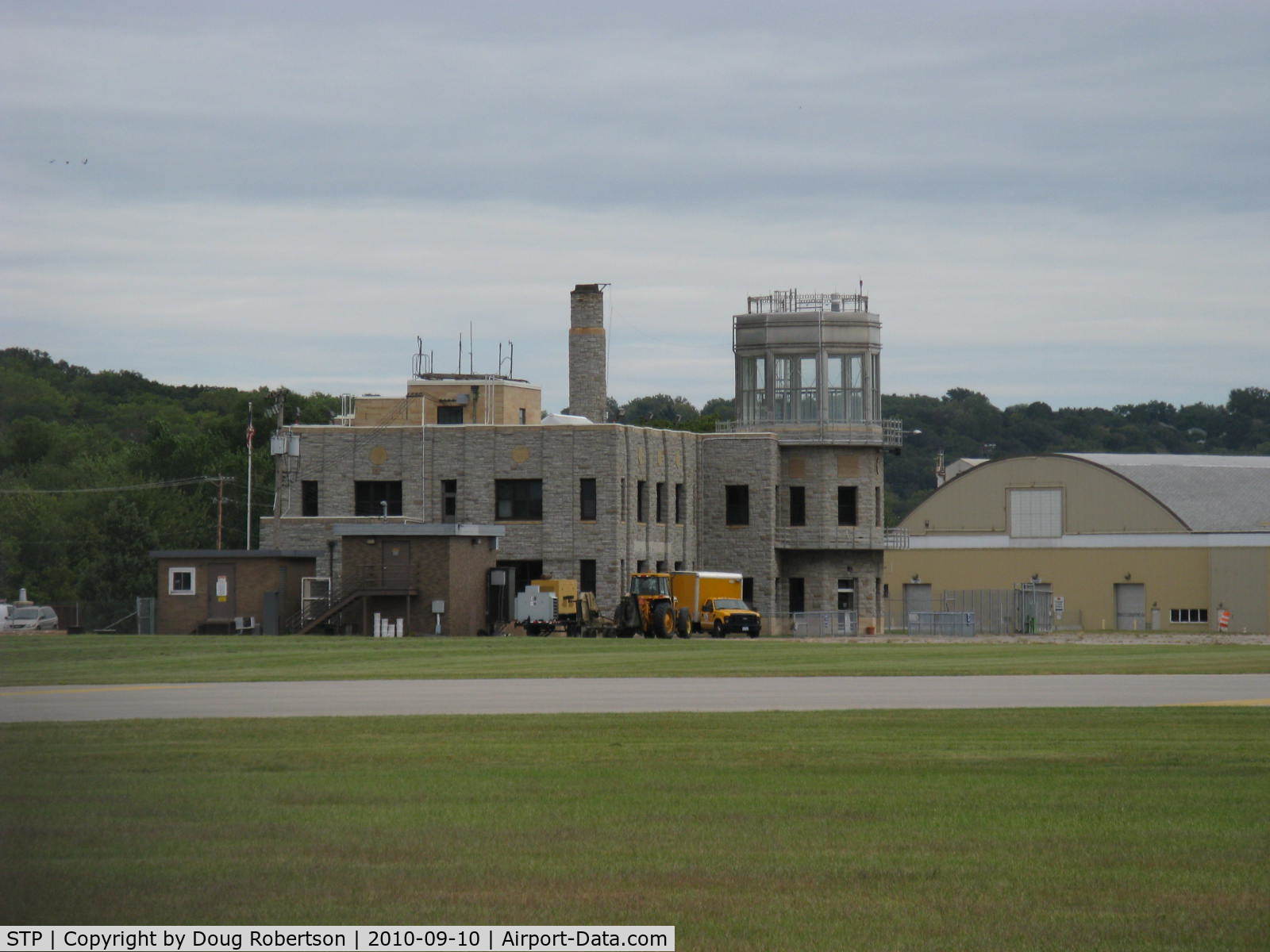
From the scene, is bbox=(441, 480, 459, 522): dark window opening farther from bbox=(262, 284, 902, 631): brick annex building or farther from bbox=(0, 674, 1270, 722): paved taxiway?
bbox=(0, 674, 1270, 722): paved taxiway

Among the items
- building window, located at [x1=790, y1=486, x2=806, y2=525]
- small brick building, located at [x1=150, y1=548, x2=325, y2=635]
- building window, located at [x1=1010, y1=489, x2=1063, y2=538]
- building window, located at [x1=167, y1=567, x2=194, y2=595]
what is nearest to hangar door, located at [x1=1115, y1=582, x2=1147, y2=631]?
building window, located at [x1=1010, y1=489, x2=1063, y2=538]

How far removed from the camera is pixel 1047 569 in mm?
101000

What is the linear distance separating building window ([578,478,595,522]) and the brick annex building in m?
2.01

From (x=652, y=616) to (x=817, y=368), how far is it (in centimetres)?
2308

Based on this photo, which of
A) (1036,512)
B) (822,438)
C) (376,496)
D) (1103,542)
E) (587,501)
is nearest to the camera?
(587,501)

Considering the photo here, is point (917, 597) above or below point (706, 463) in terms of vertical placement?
below

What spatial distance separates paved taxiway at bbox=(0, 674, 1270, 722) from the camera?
26297mm

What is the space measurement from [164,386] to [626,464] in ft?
226

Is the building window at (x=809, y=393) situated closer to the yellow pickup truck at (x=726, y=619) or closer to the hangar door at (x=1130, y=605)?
the yellow pickup truck at (x=726, y=619)

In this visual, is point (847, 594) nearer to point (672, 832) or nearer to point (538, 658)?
point (538, 658)

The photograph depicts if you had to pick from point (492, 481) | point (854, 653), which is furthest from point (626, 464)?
point (854, 653)

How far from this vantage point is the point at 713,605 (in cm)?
7269

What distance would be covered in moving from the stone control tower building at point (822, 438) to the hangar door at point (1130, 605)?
19.0 m

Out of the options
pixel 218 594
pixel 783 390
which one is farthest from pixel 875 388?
pixel 218 594
